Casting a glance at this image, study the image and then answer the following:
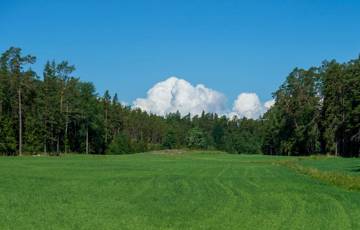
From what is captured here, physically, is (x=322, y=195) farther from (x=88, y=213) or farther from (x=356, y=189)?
(x=88, y=213)

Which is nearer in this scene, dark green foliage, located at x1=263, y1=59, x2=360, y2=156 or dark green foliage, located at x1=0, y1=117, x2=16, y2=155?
dark green foliage, located at x1=0, y1=117, x2=16, y2=155

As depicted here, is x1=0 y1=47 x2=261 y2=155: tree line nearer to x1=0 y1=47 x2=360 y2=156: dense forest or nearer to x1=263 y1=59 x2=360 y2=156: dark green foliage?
x1=0 y1=47 x2=360 y2=156: dense forest

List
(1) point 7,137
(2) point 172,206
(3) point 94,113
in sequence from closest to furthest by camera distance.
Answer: (2) point 172,206
(1) point 7,137
(3) point 94,113

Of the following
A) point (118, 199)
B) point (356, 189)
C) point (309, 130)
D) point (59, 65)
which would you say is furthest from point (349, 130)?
point (118, 199)

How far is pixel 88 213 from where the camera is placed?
59.3 ft

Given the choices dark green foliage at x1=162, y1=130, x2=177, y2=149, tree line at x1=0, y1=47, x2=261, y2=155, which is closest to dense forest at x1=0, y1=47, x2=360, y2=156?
tree line at x1=0, y1=47, x2=261, y2=155

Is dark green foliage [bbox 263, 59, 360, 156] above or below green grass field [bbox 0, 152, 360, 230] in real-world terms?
above

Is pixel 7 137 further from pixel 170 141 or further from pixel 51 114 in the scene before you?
pixel 170 141

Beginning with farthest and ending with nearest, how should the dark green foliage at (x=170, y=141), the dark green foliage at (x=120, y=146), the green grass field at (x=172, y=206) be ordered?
the dark green foliage at (x=170, y=141), the dark green foliage at (x=120, y=146), the green grass field at (x=172, y=206)

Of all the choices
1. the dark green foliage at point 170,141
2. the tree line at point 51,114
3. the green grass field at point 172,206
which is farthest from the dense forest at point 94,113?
the green grass field at point 172,206

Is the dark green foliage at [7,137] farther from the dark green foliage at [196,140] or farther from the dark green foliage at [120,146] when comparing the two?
the dark green foliage at [196,140]

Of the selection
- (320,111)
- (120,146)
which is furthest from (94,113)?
(320,111)

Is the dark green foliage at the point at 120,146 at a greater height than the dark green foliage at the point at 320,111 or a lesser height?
lesser

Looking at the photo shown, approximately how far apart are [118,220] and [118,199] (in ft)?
19.3
